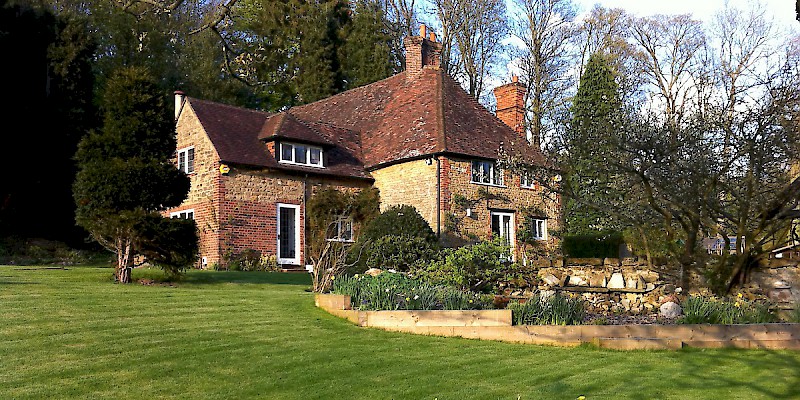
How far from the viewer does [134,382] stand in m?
6.68

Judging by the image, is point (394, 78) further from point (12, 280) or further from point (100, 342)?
point (100, 342)

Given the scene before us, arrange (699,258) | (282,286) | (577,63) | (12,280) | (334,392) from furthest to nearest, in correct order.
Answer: (577,63) < (282,286) < (12,280) < (699,258) < (334,392)

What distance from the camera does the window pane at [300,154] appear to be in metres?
24.8

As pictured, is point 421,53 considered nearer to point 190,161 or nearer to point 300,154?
point 300,154

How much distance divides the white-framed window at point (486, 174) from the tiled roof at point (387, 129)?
433mm

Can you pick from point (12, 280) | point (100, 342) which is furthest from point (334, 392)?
point (12, 280)

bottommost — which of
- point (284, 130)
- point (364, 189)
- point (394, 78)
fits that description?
point (364, 189)

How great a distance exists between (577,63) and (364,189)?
17.6 meters

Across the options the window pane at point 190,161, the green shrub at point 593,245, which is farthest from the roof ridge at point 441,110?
the window pane at point 190,161

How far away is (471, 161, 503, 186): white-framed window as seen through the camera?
24.7 meters

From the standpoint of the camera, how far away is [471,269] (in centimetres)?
1407

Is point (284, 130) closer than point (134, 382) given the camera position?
No

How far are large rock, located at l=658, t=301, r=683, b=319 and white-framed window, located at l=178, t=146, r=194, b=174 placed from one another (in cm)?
1708

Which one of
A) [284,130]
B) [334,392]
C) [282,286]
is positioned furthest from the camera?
[284,130]
